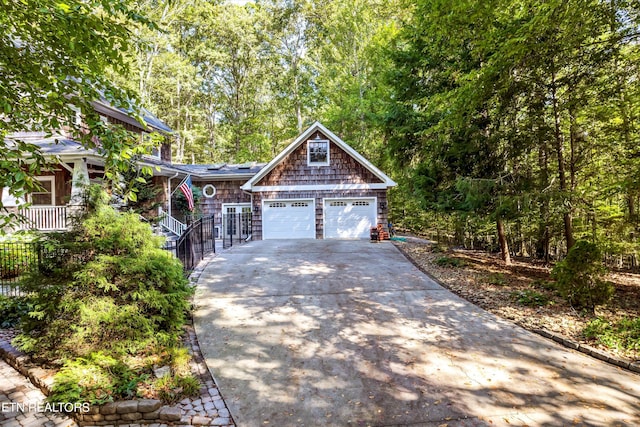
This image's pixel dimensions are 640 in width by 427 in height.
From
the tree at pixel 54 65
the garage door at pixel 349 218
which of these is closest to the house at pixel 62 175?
the tree at pixel 54 65

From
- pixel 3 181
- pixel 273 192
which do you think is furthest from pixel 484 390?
pixel 273 192

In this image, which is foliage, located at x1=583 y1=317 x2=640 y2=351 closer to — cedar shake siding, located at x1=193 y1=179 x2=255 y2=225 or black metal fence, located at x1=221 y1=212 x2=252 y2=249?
black metal fence, located at x1=221 y1=212 x2=252 y2=249

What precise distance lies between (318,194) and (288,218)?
1820 millimetres

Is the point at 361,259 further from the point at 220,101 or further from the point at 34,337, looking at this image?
the point at 220,101

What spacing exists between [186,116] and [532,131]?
26165 mm

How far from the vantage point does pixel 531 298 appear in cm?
669

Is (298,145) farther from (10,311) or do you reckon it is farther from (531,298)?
(10,311)

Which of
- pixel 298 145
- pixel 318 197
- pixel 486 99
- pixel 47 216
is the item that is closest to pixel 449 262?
pixel 486 99

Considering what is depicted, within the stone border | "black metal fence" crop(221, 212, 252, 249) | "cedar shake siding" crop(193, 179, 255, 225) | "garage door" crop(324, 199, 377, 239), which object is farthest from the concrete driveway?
"cedar shake siding" crop(193, 179, 255, 225)

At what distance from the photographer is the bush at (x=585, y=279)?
604cm

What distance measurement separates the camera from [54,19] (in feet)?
11.5

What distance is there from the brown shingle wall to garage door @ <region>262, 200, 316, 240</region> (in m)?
0.21

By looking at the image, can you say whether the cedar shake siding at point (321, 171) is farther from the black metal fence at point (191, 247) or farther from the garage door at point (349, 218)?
the black metal fence at point (191, 247)

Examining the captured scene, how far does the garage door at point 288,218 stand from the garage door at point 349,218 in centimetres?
76
